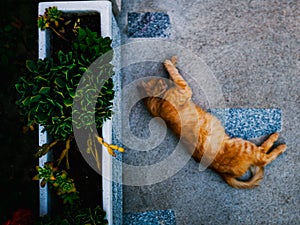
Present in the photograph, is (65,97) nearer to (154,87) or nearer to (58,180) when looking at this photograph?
(58,180)

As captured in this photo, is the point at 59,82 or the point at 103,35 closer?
the point at 59,82

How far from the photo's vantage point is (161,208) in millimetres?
2219

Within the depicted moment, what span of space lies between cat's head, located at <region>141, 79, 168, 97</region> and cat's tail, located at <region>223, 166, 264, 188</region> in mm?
590

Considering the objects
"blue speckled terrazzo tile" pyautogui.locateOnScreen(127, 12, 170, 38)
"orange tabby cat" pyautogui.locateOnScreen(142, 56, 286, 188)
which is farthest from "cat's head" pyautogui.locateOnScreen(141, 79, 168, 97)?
"blue speckled terrazzo tile" pyautogui.locateOnScreen(127, 12, 170, 38)

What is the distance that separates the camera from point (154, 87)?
78.0 inches

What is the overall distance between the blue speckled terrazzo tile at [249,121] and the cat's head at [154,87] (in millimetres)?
388

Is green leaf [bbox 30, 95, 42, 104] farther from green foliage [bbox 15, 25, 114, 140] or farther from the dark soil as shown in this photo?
the dark soil

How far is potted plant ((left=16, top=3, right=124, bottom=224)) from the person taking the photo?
153cm

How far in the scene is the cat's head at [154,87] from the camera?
195cm

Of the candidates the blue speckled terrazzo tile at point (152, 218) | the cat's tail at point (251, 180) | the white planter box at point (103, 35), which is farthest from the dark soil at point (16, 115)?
the cat's tail at point (251, 180)

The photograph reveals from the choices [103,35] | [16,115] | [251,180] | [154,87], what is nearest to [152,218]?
[251,180]

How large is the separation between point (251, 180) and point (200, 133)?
434 mm

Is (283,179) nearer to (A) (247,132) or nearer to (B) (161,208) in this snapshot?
(A) (247,132)

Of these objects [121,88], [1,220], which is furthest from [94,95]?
[1,220]
